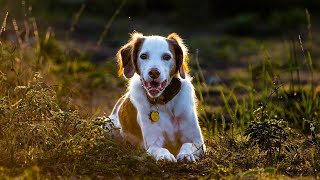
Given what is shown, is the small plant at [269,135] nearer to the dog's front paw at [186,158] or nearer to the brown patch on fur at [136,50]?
the dog's front paw at [186,158]

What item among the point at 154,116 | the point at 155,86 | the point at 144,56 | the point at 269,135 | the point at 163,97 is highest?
the point at 144,56

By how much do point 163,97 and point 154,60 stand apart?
308mm

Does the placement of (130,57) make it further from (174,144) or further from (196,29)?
(196,29)

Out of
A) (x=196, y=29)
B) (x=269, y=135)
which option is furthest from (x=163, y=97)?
(x=196, y=29)

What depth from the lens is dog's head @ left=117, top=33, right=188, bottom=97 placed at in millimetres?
5777

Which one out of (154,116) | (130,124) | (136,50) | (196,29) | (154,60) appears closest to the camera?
(154,60)

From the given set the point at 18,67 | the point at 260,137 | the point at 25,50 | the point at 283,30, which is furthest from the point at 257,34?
the point at 260,137

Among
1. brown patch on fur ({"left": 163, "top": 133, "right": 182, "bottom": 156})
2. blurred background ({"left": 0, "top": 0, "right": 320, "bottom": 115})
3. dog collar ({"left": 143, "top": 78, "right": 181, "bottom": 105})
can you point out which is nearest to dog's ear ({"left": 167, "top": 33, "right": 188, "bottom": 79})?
dog collar ({"left": 143, "top": 78, "right": 181, "bottom": 105})

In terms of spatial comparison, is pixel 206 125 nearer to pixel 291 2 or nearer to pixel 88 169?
pixel 88 169

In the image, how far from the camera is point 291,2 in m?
18.8

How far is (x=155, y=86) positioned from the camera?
229 inches

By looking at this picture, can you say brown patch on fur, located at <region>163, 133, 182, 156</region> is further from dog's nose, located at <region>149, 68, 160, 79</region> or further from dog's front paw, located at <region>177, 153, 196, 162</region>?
dog's nose, located at <region>149, 68, 160, 79</region>

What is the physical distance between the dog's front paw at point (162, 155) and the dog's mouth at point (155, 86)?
1.40 feet

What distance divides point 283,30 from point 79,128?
11.3 m
